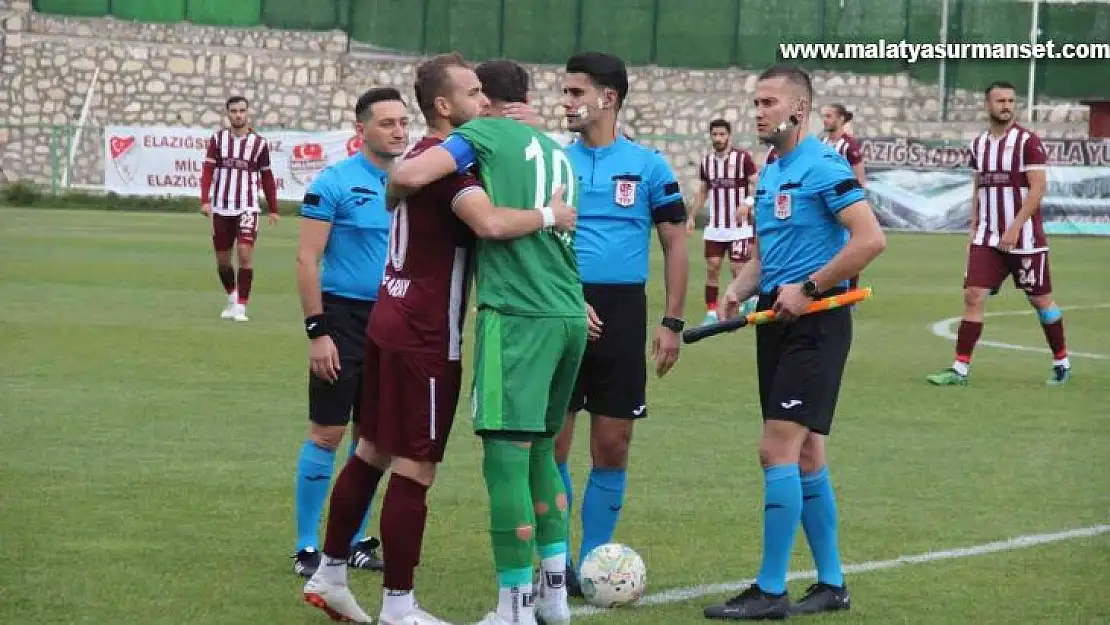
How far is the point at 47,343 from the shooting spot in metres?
15.7

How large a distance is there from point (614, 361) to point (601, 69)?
3.86ft

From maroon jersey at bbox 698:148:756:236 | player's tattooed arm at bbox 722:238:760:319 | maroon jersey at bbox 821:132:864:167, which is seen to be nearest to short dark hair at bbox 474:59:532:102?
player's tattooed arm at bbox 722:238:760:319

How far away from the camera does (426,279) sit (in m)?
6.39

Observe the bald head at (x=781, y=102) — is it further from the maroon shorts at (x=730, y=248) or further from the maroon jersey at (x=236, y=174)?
the maroon shorts at (x=730, y=248)

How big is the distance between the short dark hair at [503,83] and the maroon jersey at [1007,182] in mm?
8695

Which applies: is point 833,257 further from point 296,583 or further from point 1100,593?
point 296,583

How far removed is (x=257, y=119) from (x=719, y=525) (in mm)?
39215

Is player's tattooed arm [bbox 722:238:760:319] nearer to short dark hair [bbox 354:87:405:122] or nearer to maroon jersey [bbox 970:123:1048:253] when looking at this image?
short dark hair [bbox 354:87:405:122]

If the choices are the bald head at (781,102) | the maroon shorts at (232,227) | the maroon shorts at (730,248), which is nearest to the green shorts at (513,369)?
the bald head at (781,102)

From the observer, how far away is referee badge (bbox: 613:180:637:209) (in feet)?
24.8

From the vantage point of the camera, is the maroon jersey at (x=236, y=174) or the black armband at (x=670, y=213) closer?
the black armband at (x=670, y=213)

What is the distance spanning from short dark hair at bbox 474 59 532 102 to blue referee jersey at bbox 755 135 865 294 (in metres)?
1.18

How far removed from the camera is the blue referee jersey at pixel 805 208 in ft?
22.9

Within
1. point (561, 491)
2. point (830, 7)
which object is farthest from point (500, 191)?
point (830, 7)
